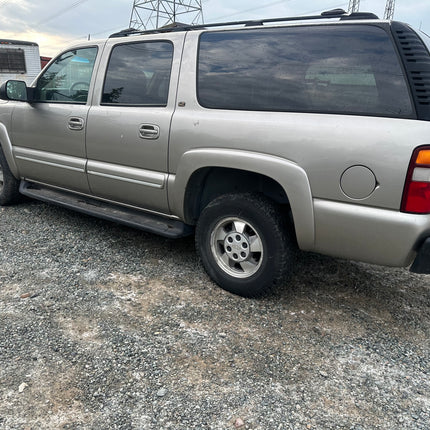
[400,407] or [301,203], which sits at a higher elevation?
[301,203]

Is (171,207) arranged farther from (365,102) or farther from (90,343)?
(365,102)

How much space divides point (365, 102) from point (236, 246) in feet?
4.19

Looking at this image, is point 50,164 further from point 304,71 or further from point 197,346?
point 304,71

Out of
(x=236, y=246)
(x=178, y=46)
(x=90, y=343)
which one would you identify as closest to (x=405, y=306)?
(x=236, y=246)

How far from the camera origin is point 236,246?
2.88m

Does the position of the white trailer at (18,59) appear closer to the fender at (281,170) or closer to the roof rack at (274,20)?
the roof rack at (274,20)

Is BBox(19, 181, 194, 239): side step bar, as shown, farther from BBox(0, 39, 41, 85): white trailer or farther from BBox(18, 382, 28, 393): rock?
BBox(0, 39, 41, 85): white trailer

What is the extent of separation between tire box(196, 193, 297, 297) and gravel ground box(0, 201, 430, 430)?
0.57ft

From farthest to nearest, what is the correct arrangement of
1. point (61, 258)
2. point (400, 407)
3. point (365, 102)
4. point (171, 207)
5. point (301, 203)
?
point (61, 258) < point (171, 207) < point (301, 203) < point (365, 102) < point (400, 407)

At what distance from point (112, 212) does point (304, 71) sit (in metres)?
2.07

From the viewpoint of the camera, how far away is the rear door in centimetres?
307

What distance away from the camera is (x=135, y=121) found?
318cm

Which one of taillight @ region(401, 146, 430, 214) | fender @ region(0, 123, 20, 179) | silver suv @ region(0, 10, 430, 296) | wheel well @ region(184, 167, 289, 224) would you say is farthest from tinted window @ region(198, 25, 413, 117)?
fender @ region(0, 123, 20, 179)

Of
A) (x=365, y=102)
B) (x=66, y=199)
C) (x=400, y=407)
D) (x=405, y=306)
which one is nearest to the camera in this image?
(x=400, y=407)
